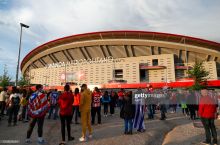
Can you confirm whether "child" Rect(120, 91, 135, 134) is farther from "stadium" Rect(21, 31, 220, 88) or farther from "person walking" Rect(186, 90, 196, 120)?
"stadium" Rect(21, 31, 220, 88)

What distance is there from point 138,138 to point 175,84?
3919cm

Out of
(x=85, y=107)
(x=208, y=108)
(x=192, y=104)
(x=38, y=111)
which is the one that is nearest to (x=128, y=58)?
(x=192, y=104)

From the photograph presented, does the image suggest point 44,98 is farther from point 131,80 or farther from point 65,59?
point 65,59

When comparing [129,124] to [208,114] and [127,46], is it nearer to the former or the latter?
[208,114]

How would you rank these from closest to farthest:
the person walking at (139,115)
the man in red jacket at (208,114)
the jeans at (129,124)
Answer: the man in red jacket at (208,114)
the jeans at (129,124)
the person walking at (139,115)

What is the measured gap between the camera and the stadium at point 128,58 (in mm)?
53938

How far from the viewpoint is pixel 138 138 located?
6.08 metres

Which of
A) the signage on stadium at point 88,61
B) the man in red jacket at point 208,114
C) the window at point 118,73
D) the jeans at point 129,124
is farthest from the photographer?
the signage on stadium at point 88,61

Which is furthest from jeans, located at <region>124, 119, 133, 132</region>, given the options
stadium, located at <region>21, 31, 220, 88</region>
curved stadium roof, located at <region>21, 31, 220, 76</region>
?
curved stadium roof, located at <region>21, 31, 220, 76</region>

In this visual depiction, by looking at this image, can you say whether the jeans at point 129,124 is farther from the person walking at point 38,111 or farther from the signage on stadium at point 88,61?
the signage on stadium at point 88,61

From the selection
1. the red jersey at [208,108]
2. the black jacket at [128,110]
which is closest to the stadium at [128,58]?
the black jacket at [128,110]

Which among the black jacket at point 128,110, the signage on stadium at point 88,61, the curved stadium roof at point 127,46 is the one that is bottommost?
the black jacket at point 128,110

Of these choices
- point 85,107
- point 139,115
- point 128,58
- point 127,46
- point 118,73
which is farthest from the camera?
point 127,46

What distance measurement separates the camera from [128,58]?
59.2 m
